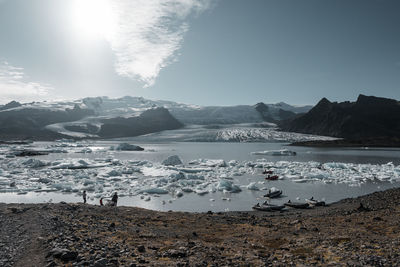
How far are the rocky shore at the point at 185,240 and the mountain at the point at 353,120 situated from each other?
500 ft

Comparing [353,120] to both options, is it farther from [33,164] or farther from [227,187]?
[33,164]

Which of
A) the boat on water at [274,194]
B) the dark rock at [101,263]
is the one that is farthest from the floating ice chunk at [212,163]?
the dark rock at [101,263]

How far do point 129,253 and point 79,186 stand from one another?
22.3 meters

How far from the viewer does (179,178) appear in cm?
3312

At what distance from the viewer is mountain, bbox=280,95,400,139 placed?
504 ft

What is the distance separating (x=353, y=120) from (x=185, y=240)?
17058 cm

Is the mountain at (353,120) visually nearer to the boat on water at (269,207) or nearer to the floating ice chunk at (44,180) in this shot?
the boat on water at (269,207)

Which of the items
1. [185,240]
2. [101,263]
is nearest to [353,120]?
[185,240]

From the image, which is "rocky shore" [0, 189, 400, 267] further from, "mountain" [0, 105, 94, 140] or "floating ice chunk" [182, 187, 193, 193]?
"mountain" [0, 105, 94, 140]

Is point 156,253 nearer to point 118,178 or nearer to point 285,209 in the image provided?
point 285,209

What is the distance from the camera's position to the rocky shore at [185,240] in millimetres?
8094

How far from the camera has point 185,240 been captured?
1102cm

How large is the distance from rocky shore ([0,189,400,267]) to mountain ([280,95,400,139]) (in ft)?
500

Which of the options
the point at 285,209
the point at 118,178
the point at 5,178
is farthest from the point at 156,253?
the point at 5,178
